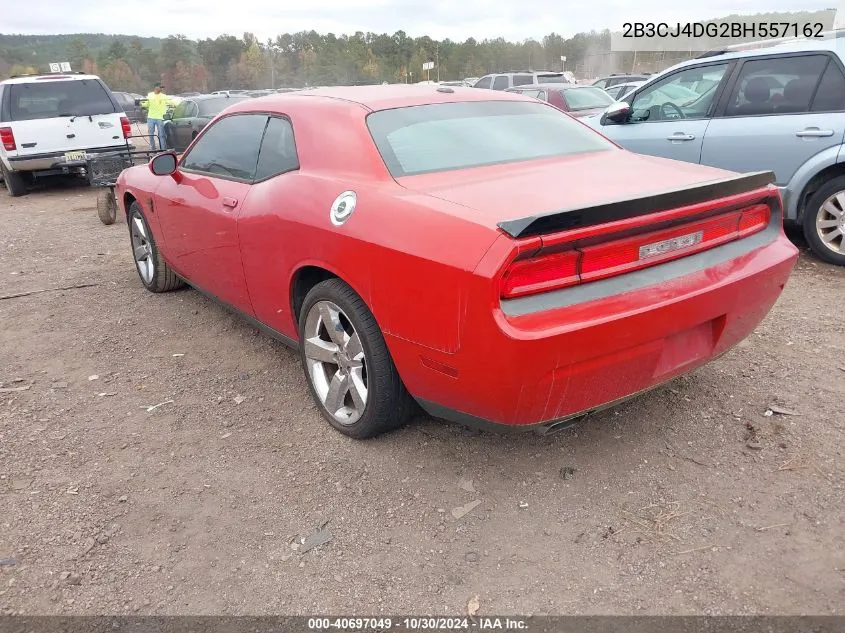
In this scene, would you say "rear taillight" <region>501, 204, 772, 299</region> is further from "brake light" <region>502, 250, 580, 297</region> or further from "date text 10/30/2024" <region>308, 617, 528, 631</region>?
"date text 10/30/2024" <region>308, 617, 528, 631</region>

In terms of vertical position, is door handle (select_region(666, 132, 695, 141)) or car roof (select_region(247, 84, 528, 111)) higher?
car roof (select_region(247, 84, 528, 111))

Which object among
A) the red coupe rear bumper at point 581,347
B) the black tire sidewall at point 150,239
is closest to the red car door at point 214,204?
the black tire sidewall at point 150,239

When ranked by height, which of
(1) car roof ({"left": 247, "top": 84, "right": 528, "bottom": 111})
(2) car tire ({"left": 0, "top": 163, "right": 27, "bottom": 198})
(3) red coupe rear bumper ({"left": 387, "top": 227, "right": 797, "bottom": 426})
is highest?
(1) car roof ({"left": 247, "top": 84, "right": 528, "bottom": 111})

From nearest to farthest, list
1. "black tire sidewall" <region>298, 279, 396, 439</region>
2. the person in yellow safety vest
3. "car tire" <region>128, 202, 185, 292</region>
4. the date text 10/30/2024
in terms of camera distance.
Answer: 1. the date text 10/30/2024
2. "black tire sidewall" <region>298, 279, 396, 439</region>
3. "car tire" <region>128, 202, 185, 292</region>
4. the person in yellow safety vest

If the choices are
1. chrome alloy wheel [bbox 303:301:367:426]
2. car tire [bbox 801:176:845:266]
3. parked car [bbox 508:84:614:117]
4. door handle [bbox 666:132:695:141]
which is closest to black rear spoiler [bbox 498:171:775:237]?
chrome alloy wheel [bbox 303:301:367:426]

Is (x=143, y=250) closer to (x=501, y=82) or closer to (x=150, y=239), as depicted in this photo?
(x=150, y=239)

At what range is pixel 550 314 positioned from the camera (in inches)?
89.4

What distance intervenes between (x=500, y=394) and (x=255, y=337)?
264 cm

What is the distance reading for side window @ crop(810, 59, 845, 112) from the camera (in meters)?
5.15

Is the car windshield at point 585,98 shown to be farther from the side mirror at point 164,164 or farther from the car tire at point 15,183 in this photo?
the car tire at point 15,183

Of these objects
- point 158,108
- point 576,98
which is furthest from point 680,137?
point 158,108

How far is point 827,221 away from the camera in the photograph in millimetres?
5332

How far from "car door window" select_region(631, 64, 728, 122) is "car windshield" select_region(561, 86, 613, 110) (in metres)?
5.59

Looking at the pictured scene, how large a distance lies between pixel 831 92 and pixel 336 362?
178 inches
